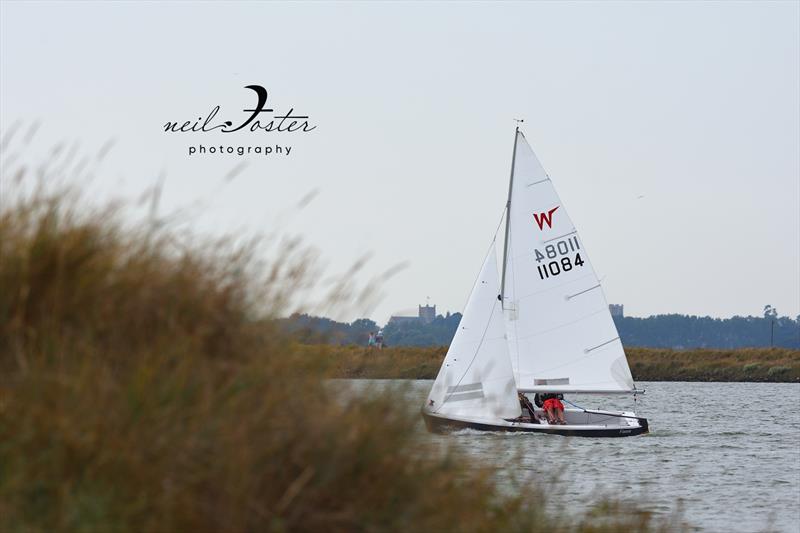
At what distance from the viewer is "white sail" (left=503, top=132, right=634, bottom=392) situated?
3478cm

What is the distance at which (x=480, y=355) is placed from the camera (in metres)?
32.5

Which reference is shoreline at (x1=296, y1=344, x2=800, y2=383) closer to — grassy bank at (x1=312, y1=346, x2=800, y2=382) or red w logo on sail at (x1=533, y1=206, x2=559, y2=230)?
grassy bank at (x1=312, y1=346, x2=800, y2=382)

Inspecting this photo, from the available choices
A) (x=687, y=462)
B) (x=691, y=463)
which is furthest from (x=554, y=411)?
(x=691, y=463)

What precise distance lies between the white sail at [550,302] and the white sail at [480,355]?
1569 mm

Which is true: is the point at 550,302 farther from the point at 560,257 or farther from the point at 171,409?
the point at 171,409

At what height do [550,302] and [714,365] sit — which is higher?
[714,365]

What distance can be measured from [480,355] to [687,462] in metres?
6.14

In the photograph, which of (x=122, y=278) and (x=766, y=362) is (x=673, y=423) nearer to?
(x=122, y=278)

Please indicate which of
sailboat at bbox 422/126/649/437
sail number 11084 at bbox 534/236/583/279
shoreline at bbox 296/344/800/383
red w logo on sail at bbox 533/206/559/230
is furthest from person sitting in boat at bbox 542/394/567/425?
shoreline at bbox 296/344/800/383

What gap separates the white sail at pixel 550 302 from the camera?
34781mm

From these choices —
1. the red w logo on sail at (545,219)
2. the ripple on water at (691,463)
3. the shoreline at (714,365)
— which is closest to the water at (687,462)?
the ripple on water at (691,463)

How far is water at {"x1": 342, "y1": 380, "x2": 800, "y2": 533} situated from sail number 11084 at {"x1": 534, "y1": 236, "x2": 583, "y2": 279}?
4930 millimetres

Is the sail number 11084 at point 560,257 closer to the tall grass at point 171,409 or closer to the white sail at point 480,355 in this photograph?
the white sail at point 480,355

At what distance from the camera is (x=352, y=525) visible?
17.4ft
